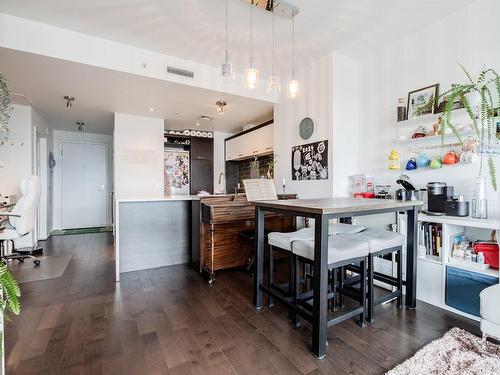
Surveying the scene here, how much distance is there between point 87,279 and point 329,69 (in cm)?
373

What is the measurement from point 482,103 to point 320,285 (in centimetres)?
195

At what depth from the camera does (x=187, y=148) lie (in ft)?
18.7

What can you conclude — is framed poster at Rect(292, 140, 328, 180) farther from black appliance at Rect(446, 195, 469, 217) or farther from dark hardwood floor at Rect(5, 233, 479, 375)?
dark hardwood floor at Rect(5, 233, 479, 375)

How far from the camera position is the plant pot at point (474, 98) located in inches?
84.6

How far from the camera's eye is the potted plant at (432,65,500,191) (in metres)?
2.03

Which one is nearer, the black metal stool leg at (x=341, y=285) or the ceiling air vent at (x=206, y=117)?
the black metal stool leg at (x=341, y=285)

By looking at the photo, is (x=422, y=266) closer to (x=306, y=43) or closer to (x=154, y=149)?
(x=306, y=43)

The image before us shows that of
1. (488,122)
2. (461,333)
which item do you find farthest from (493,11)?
(461,333)

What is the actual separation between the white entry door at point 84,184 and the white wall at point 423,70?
596cm

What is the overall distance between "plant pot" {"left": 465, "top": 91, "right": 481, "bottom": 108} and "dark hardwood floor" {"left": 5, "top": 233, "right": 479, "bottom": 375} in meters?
1.75

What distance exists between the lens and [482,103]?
79.2 inches

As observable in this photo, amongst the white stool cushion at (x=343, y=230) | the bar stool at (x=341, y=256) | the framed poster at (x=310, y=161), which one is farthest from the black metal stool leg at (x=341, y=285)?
the framed poster at (x=310, y=161)

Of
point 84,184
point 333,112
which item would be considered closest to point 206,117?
point 333,112

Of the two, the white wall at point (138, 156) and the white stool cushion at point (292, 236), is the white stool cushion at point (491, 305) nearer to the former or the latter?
the white stool cushion at point (292, 236)
